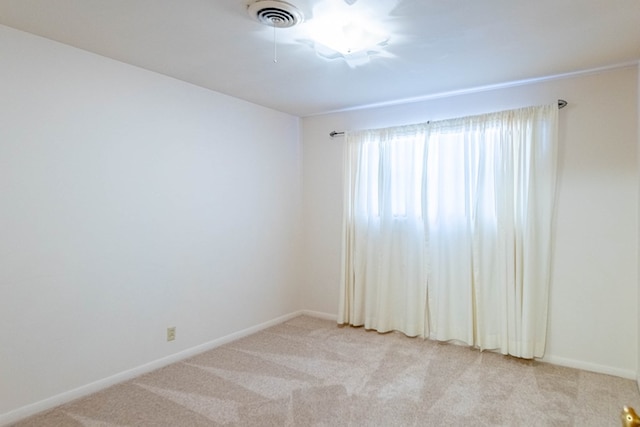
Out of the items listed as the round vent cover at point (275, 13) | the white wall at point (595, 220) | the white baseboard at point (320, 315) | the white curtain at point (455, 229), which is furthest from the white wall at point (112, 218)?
the white wall at point (595, 220)

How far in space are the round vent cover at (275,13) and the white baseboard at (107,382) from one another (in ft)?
9.01

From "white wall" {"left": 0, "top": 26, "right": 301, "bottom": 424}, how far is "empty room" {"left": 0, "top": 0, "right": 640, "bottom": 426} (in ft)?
0.05

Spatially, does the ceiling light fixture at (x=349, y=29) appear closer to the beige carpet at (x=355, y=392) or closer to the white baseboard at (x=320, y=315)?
the beige carpet at (x=355, y=392)

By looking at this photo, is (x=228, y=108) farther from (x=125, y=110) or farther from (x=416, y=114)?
(x=416, y=114)

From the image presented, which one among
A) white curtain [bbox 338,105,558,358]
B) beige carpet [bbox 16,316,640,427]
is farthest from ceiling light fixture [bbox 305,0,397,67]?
beige carpet [bbox 16,316,640,427]

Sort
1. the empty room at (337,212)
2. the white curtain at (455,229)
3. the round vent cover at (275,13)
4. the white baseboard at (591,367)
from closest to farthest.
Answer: the round vent cover at (275,13)
the empty room at (337,212)
the white baseboard at (591,367)
the white curtain at (455,229)

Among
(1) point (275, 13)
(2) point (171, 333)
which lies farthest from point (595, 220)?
(2) point (171, 333)

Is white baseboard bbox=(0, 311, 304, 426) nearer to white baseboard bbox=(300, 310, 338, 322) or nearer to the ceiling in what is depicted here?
white baseboard bbox=(300, 310, 338, 322)

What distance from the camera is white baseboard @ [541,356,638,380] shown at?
2.94 meters

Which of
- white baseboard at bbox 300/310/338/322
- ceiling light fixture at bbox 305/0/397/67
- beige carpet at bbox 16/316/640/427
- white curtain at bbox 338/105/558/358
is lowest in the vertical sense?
beige carpet at bbox 16/316/640/427

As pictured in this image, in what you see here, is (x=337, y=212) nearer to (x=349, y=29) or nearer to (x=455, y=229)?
(x=455, y=229)

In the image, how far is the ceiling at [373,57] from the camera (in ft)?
6.86

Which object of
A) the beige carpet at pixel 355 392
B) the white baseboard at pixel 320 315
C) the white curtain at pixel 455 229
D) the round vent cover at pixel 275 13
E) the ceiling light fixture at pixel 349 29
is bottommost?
the beige carpet at pixel 355 392

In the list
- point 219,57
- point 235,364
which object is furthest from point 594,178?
point 235,364
